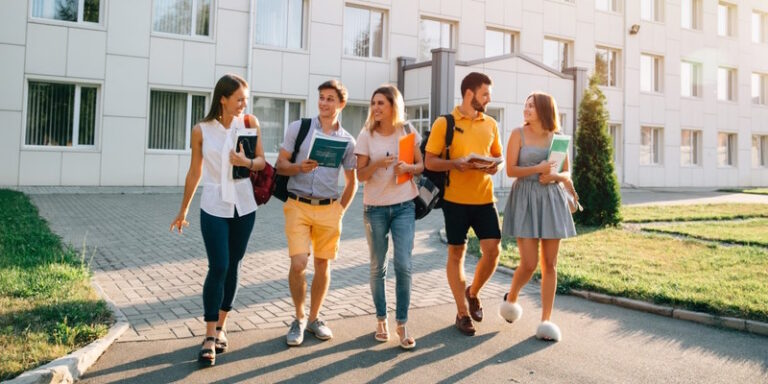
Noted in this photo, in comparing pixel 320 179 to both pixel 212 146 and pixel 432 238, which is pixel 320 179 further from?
pixel 432 238

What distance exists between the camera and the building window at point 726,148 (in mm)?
29781

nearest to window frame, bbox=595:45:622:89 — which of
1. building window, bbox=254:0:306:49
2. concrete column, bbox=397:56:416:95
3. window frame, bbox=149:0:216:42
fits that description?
concrete column, bbox=397:56:416:95

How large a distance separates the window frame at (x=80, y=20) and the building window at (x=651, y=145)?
2179 cm

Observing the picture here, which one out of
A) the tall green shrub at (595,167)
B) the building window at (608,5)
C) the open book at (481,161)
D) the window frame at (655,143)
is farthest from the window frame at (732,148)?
the open book at (481,161)

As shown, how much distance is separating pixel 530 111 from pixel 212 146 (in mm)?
2525

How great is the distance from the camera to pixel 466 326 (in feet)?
16.2

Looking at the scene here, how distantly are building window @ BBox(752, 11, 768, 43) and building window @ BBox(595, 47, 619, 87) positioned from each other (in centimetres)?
1068

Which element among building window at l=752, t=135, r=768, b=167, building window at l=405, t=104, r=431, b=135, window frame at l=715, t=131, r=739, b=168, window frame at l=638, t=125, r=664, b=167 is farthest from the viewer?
building window at l=752, t=135, r=768, b=167

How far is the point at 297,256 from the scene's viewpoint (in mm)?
4539

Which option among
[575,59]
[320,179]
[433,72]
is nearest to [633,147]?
[575,59]

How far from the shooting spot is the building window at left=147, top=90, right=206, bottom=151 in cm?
1773

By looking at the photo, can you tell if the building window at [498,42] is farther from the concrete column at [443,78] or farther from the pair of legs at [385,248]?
the pair of legs at [385,248]

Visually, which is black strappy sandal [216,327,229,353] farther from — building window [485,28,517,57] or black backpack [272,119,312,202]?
building window [485,28,517,57]

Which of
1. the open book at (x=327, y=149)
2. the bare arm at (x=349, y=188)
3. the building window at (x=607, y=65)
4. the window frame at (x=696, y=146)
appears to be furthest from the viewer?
the window frame at (x=696, y=146)
